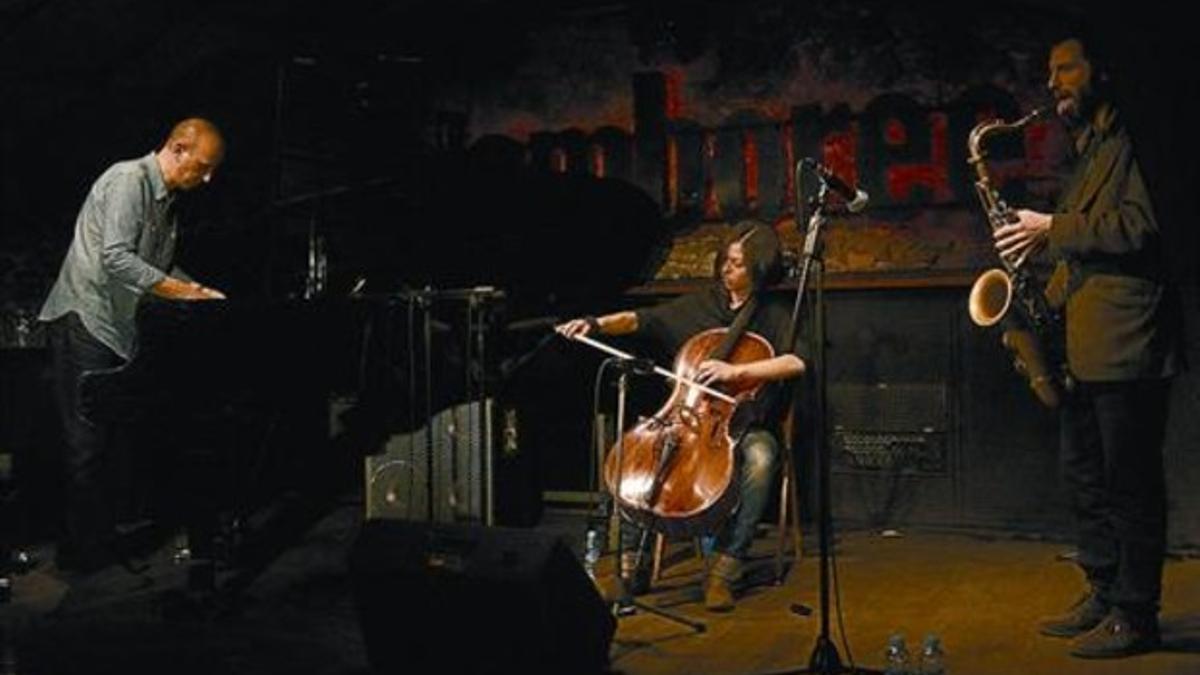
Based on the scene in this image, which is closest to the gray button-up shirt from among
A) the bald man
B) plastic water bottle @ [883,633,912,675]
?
the bald man

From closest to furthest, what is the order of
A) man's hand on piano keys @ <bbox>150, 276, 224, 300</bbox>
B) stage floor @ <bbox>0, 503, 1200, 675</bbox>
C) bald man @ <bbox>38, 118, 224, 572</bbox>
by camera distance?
stage floor @ <bbox>0, 503, 1200, 675</bbox> → man's hand on piano keys @ <bbox>150, 276, 224, 300</bbox> → bald man @ <bbox>38, 118, 224, 572</bbox>

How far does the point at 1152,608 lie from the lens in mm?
3889

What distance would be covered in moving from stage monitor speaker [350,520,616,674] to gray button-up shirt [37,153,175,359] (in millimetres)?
1913

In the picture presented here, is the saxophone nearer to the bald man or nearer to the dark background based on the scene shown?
the dark background

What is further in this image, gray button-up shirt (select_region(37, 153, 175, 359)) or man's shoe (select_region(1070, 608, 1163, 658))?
gray button-up shirt (select_region(37, 153, 175, 359))

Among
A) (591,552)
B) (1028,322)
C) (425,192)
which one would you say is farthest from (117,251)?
(1028,322)

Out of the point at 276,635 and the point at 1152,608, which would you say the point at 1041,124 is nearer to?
the point at 1152,608

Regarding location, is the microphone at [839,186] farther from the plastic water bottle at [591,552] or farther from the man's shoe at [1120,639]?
the plastic water bottle at [591,552]

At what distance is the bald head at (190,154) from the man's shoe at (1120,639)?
3860 millimetres

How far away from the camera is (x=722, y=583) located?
480cm

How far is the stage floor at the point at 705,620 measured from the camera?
403cm

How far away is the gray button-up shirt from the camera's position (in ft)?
16.3

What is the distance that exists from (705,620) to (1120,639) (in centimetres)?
146

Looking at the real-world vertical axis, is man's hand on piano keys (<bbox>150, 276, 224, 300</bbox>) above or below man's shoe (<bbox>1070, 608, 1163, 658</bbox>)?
above
